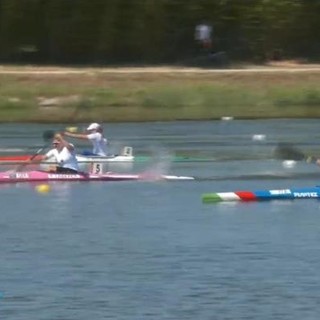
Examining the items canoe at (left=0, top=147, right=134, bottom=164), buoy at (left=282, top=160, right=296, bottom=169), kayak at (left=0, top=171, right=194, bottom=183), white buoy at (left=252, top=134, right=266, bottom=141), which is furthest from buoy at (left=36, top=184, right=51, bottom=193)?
white buoy at (left=252, top=134, right=266, bottom=141)

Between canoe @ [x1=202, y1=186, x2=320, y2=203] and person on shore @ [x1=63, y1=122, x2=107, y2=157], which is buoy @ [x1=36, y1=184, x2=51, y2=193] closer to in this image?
person on shore @ [x1=63, y1=122, x2=107, y2=157]

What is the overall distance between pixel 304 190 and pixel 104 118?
1875 cm

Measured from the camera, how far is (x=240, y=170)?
33.5 m

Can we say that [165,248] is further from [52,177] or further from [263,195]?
[52,177]

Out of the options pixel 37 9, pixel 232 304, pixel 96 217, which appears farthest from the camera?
pixel 37 9

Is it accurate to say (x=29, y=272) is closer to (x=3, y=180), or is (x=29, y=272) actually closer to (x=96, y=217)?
(x=96, y=217)

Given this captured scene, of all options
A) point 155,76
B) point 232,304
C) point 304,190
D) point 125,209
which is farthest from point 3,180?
point 155,76

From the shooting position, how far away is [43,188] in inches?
1213

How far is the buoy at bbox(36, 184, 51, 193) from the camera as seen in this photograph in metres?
30.5

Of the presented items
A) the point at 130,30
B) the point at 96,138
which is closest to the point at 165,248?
the point at 96,138

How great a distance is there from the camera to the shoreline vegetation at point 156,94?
1923 inches

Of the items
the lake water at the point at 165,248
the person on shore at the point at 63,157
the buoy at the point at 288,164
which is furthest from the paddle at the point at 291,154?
the person on shore at the point at 63,157

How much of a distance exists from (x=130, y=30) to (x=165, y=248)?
31.7m

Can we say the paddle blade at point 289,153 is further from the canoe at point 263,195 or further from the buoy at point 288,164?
the canoe at point 263,195
